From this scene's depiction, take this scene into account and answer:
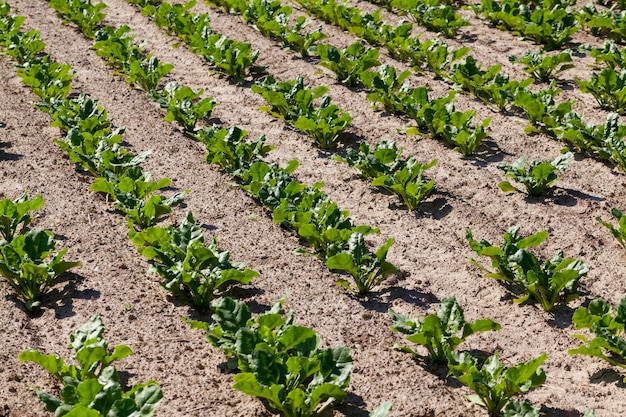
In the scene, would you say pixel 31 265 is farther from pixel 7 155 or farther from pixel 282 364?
pixel 7 155

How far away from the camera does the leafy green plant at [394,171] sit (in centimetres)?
577

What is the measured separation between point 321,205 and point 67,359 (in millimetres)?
1962

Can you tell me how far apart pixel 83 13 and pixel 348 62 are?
4203 mm

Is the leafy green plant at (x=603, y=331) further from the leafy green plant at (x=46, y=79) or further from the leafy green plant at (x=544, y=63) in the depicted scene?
the leafy green plant at (x=46, y=79)

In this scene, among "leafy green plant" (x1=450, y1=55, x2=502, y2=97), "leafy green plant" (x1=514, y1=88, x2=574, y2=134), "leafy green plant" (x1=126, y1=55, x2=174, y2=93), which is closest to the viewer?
"leafy green plant" (x1=514, y1=88, x2=574, y2=134)

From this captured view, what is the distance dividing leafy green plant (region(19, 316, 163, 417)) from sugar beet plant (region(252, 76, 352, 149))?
125 inches

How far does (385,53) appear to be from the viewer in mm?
9242

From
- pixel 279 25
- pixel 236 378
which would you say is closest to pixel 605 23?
pixel 279 25

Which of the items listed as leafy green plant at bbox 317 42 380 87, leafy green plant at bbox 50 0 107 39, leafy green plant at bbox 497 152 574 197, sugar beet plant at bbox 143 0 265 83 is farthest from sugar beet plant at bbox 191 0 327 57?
leafy green plant at bbox 497 152 574 197

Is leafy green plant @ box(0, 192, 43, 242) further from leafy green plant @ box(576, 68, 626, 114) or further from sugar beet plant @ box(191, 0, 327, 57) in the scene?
leafy green plant @ box(576, 68, 626, 114)

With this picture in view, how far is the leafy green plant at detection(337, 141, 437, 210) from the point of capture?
5.77 meters

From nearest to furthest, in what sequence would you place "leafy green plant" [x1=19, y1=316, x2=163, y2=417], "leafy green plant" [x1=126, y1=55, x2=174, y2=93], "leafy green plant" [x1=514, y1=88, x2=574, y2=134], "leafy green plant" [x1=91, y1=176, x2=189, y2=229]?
"leafy green plant" [x1=19, y1=316, x2=163, y2=417]
"leafy green plant" [x1=91, y1=176, x2=189, y2=229]
"leafy green plant" [x1=514, y1=88, x2=574, y2=134]
"leafy green plant" [x1=126, y1=55, x2=174, y2=93]

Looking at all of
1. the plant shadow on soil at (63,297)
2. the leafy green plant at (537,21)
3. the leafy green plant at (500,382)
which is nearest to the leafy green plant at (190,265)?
the plant shadow on soil at (63,297)

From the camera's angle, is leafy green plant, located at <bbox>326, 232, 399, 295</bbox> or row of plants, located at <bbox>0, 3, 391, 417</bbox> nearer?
row of plants, located at <bbox>0, 3, 391, 417</bbox>
